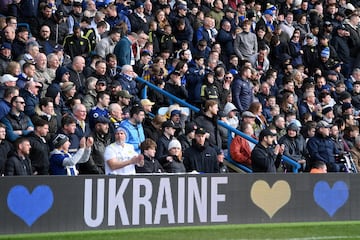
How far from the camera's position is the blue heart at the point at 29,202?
565 inches

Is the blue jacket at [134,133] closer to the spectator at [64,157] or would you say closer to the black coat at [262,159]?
the spectator at [64,157]

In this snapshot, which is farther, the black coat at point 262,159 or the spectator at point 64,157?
the black coat at point 262,159

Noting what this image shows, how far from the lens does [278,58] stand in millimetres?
25578

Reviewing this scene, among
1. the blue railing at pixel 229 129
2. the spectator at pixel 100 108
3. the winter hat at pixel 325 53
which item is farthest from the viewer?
the winter hat at pixel 325 53

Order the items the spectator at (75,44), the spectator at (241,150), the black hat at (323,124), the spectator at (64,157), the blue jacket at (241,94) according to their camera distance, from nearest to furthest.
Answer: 1. the spectator at (64,157)
2. the spectator at (241,150)
3. the black hat at (323,124)
4. the spectator at (75,44)
5. the blue jacket at (241,94)

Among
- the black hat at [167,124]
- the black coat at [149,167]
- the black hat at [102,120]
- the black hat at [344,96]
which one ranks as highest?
the black hat at [102,120]

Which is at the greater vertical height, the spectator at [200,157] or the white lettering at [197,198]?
the spectator at [200,157]

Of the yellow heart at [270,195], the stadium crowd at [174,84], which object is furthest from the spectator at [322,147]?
the yellow heart at [270,195]

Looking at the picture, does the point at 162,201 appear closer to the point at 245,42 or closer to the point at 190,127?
the point at 190,127

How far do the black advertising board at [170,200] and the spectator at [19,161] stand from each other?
53 centimetres

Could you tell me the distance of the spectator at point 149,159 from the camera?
16.5 meters

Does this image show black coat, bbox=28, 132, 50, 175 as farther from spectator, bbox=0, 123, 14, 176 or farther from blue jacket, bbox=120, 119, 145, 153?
blue jacket, bbox=120, 119, 145, 153

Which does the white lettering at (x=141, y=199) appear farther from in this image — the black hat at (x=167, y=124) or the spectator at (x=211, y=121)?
the spectator at (x=211, y=121)

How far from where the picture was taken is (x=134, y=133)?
17.6 meters
